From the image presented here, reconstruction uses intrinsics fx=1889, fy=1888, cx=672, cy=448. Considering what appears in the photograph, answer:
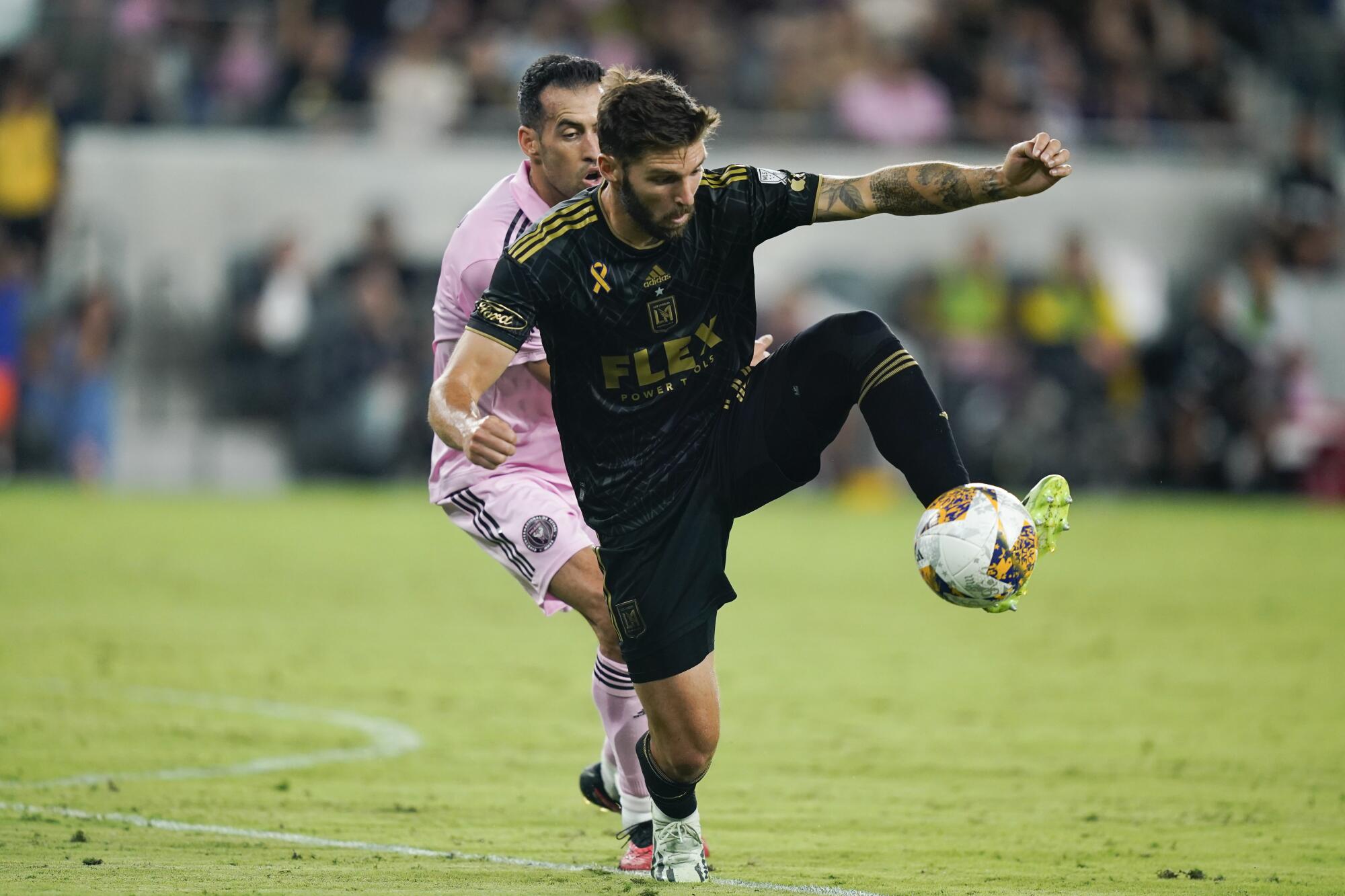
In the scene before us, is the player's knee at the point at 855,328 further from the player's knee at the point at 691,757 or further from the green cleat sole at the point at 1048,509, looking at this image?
the player's knee at the point at 691,757

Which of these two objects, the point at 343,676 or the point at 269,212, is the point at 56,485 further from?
the point at 343,676

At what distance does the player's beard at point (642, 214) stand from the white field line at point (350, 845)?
2004 mm

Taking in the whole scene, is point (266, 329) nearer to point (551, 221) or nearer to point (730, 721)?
point (730, 721)

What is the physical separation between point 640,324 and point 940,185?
3.30 feet

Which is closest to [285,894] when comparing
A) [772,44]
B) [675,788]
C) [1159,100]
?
[675,788]

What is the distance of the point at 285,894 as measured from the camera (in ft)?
17.9

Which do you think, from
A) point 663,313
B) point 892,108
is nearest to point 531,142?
point 663,313

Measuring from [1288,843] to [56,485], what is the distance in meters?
16.8

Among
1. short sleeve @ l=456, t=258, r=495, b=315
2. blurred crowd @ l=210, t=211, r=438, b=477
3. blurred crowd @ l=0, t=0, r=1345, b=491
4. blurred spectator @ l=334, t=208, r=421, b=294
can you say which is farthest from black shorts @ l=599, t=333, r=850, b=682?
blurred spectator @ l=334, t=208, r=421, b=294

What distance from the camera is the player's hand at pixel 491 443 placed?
5.15 metres

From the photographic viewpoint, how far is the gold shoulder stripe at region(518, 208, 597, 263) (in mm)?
5691

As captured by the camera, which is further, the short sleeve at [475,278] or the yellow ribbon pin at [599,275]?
the short sleeve at [475,278]

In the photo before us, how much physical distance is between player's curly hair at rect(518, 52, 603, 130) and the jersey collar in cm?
18

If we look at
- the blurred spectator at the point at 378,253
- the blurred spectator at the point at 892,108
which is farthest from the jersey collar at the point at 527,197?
the blurred spectator at the point at 892,108
